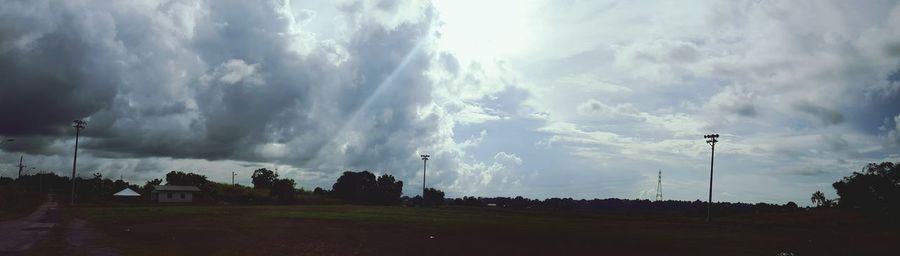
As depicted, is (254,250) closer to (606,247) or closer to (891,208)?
(606,247)

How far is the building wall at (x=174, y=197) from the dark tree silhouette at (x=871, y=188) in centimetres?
12361

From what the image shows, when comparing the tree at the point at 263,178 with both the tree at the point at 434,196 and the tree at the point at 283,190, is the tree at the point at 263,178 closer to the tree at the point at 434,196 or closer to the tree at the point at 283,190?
the tree at the point at 283,190

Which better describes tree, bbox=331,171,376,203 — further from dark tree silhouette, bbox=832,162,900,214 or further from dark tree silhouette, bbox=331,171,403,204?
dark tree silhouette, bbox=832,162,900,214

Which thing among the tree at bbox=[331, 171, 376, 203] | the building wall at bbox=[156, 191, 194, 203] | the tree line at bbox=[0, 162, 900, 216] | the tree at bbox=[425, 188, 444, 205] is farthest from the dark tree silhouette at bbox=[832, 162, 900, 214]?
the building wall at bbox=[156, 191, 194, 203]

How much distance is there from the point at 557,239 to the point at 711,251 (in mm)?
8944

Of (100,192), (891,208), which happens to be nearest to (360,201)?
(100,192)

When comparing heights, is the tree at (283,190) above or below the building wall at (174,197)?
above

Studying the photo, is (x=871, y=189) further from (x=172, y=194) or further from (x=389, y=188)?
(x=172, y=194)

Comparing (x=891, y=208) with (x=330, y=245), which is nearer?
(x=330, y=245)

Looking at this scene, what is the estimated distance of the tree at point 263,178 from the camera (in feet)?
527

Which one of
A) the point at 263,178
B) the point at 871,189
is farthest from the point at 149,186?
the point at 871,189

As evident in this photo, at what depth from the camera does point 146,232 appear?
3606 cm

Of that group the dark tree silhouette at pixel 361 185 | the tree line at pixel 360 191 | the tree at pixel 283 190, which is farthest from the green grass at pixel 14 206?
the dark tree silhouette at pixel 361 185

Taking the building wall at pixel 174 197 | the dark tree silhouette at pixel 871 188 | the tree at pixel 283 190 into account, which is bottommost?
the building wall at pixel 174 197
